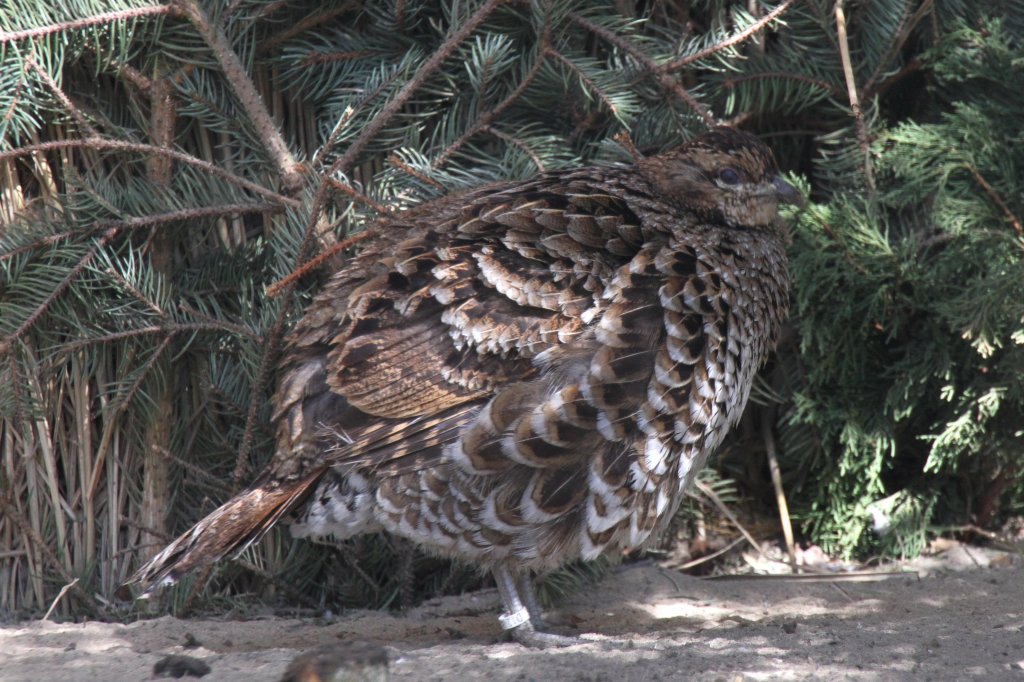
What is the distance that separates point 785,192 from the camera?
413 centimetres

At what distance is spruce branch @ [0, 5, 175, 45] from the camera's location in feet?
13.4

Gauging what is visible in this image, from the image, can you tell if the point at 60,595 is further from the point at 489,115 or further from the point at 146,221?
the point at 489,115

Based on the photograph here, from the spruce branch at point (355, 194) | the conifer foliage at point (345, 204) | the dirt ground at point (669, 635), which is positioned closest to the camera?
the dirt ground at point (669, 635)

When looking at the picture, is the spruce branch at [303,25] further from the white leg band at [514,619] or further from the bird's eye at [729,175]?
the white leg band at [514,619]

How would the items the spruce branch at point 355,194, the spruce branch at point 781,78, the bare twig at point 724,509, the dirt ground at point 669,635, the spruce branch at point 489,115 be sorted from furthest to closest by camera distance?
the bare twig at point 724,509 < the spruce branch at point 781,78 < the spruce branch at point 489,115 < the spruce branch at point 355,194 < the dirt ground at point 669,635

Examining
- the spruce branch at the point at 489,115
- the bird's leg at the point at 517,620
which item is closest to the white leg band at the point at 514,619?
the bird's leg at the point at 517,620

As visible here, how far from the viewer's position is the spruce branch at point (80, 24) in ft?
13.4

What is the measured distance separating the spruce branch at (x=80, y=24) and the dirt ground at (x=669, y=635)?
2179 mm

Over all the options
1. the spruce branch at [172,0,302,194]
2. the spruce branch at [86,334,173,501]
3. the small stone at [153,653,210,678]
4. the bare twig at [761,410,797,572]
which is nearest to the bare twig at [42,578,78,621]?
the spruce branch at [86,334,173,501]

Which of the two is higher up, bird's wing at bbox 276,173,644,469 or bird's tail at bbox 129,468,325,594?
bird's wing at bbox 276,173,644,469

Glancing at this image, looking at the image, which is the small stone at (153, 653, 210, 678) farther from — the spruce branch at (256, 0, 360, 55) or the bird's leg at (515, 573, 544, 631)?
the spruce branch at (256, 0, 360, 55)

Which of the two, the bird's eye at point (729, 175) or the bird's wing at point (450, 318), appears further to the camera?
the bird's eye at point (729, 175)

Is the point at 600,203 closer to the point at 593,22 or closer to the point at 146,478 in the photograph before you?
the point at 593,22

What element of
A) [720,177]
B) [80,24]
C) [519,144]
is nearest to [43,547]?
[80,24]
